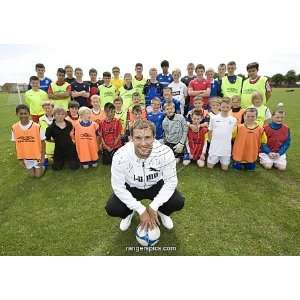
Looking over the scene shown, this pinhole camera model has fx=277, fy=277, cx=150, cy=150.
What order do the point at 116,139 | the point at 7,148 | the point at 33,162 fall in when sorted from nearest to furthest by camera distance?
the point at 33,162 → the point at 116,139 → the point at 7,148

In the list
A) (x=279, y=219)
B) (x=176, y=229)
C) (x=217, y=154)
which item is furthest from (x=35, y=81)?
(x=279, y=219)

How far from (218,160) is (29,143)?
429 cm

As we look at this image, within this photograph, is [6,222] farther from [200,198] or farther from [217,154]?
[217,154]

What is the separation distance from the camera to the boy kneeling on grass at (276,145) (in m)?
6.33

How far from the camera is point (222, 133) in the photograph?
620 cm

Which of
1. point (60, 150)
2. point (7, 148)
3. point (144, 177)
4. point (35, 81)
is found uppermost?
point (35, 81)

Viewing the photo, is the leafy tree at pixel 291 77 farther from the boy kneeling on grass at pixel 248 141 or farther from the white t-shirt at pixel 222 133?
the white t-shirt at pixel 222 133

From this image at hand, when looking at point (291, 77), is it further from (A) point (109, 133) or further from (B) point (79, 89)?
(A) point (109, 133)

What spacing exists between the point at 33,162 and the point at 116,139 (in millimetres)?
1964

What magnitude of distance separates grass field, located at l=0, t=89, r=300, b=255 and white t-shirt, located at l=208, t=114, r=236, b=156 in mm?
478

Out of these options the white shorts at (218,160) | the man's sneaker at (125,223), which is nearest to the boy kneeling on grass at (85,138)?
the white shorts at (218,160)

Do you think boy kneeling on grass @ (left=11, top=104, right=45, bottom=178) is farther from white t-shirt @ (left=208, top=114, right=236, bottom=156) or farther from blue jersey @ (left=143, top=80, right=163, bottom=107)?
white t-shirt @ (left=208, top=114, right=236, bottom=156)

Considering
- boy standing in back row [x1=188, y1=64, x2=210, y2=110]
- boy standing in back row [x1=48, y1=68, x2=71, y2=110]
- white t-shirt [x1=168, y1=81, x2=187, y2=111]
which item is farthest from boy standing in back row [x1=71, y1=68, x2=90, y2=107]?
boy standing in back row [x1=188, y1=64, x2=210, y2=110]

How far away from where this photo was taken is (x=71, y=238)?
3807 mm
